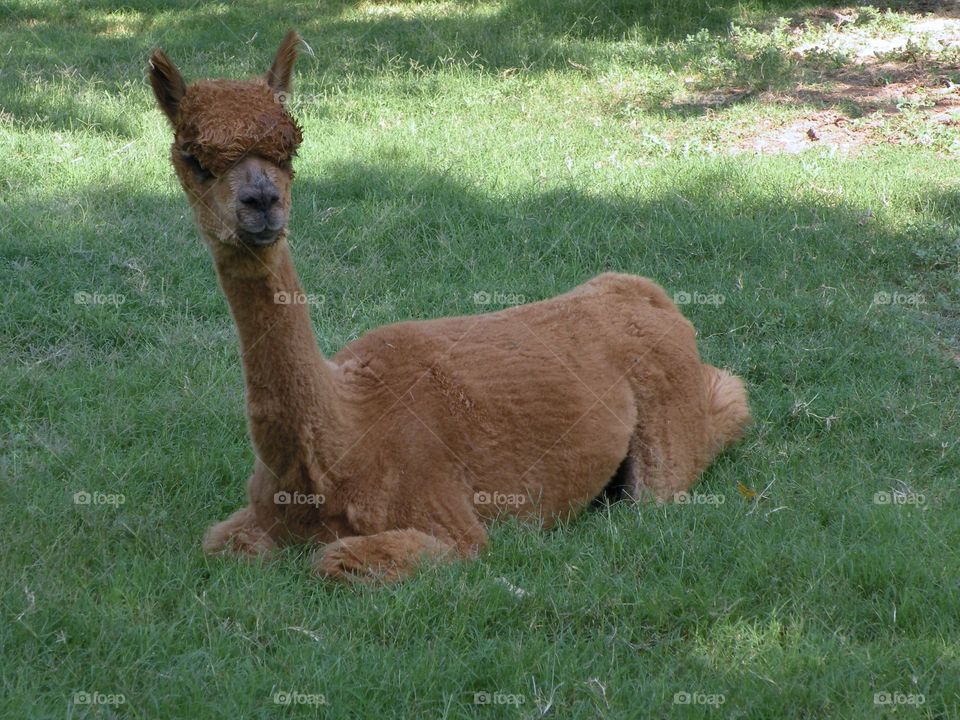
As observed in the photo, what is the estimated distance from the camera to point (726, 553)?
15.1 feet

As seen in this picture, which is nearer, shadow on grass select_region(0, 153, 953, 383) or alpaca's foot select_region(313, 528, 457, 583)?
alpaca's foot select_region(313, 528, 457, 583)

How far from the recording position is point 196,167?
4.05m

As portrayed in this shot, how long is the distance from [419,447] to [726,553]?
50.1 inches

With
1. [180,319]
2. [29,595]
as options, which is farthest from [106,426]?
[29,595]
